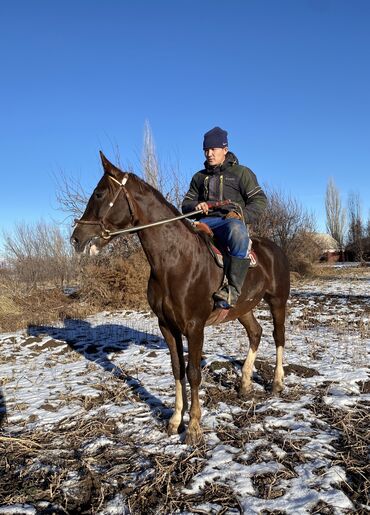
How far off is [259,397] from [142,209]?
2797 millimetres

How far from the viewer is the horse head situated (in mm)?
3473

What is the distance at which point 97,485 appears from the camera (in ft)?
9.53

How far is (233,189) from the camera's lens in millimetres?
4512

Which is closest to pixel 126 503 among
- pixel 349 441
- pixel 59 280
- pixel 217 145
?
pixel 349 441

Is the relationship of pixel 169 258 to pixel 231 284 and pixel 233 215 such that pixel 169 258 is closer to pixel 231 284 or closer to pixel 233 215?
pixel 231 284

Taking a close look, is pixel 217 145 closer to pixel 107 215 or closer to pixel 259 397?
pixel 107 215

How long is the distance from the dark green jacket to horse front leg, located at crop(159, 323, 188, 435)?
1.51 meters

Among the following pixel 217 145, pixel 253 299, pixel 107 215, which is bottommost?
pixel 253 299

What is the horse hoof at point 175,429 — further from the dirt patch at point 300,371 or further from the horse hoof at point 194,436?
the dirt patch at point 300,371

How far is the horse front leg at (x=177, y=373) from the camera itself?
3.89m

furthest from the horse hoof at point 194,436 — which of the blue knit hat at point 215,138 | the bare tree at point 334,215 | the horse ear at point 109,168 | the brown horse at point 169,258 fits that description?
the bare tree at point 334,215

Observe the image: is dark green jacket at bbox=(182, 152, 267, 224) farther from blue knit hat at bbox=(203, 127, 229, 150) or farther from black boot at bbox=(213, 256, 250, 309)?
black boot at bbox=(213, 256, 250, 309)

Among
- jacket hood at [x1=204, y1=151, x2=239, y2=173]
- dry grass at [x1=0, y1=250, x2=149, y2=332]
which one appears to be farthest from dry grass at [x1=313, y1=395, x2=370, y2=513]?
dry grass at [x1=0, y1=250, x2=149, y2=332]

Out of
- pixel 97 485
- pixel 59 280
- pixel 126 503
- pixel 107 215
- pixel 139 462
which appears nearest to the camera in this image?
pixel 126 503
